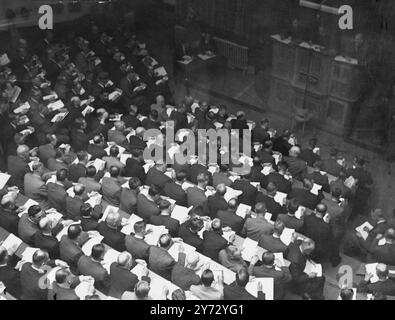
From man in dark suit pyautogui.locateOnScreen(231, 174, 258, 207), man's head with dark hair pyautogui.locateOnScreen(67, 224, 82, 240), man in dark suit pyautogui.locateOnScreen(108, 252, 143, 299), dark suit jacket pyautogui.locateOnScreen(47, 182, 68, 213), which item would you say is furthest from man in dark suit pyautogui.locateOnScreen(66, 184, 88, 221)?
man in dark suit pyautogui.locateOnScreen(231, 174, 258, 207)

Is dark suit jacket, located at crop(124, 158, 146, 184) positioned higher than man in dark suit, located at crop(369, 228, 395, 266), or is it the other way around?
dark suit jacket, located at crop(124, 158, 146, 184)

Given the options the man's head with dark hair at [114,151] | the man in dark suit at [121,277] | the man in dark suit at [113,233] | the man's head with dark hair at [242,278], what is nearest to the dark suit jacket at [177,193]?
the man in dark suit at [113,233]

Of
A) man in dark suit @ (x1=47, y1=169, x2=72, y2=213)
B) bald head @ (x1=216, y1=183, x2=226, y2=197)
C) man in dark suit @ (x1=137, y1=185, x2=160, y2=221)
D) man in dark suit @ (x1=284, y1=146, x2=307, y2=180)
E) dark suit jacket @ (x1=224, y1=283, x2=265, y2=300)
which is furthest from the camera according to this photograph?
man in dark suit @ (x1=284, y1=146, x2=307, y2=180)

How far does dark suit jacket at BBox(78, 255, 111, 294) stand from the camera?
8336mm

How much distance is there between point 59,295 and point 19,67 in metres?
7.20

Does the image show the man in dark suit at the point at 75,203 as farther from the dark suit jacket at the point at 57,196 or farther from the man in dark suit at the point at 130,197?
the man in dark suit at the point at 130,197

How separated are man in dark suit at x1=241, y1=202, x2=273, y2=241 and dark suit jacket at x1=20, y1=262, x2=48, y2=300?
3.20 meters

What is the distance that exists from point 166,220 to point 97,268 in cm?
148

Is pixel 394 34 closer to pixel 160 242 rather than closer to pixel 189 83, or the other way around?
pixel 189 83

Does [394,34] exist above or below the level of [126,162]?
above

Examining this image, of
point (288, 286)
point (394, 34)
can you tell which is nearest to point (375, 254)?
point (288, 286)

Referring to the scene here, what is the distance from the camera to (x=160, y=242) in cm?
882

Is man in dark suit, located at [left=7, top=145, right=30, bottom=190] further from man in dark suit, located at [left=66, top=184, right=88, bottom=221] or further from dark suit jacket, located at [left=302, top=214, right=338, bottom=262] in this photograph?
dark suit jacket, located at [left=302, top=214, right=338, bottom=262]

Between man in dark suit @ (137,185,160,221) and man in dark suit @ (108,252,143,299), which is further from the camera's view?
man in dark suit @ (137,185,160,221)
